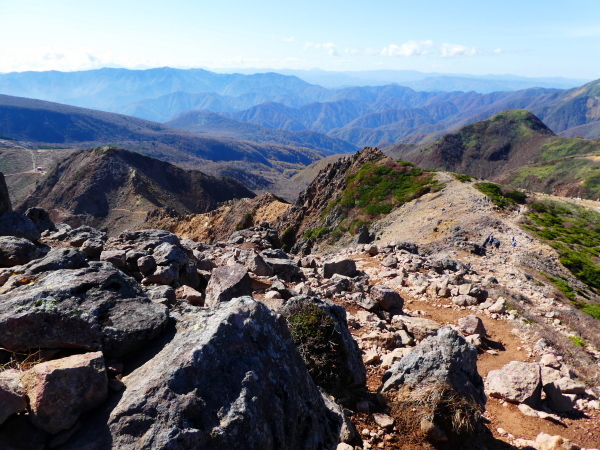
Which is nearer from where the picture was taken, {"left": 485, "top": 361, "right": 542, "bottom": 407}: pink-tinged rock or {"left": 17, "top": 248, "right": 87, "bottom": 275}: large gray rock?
{"left": 17, "top": 248, "right": 87, "bottom": 275}: large gray rock

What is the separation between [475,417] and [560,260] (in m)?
27.4

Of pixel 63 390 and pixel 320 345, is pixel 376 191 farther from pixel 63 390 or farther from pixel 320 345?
pixel 63 390

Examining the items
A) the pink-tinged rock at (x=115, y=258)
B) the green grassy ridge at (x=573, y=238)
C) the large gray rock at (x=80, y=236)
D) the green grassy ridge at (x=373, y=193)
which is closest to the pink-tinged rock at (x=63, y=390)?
the pink-tinged rock at (x=115, y=258)

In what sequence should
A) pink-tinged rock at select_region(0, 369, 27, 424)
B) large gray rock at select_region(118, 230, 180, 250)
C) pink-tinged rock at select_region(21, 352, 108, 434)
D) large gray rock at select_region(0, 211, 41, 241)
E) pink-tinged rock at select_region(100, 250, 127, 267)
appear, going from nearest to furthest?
pink-tinged rock at select_region(0, 369, 27, 424) → pink-tinged rock at select_region(21, 352, 108, 434) → pink-tinged rock at select_region(100, 250, 127, 267) → large gray rock at select_region(0, 211, 41, 241) → large gray rock at select_region(118, 230, 180, 250)

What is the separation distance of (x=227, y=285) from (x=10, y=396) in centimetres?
609

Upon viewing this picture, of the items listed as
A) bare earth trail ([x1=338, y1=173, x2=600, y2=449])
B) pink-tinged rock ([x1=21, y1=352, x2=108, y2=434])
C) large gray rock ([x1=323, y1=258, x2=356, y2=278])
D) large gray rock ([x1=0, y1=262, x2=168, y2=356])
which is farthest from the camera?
large gray rock ([x1=323, y1=258, x2=356, y2=278])

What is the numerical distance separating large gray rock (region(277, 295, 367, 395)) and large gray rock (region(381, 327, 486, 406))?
0.61 m

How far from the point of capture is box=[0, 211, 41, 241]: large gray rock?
1345 centimetres

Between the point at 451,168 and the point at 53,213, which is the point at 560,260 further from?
the point at 451,168

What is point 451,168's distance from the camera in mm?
189000

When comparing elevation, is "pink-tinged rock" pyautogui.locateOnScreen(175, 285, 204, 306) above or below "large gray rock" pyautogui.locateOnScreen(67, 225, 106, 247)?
above

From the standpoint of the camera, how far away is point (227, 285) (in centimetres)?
954

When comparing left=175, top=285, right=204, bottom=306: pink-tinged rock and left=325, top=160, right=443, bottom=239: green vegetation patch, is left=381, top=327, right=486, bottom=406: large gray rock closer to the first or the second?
left=175, top=285, right=204, bottom=306: pink-tinged rock

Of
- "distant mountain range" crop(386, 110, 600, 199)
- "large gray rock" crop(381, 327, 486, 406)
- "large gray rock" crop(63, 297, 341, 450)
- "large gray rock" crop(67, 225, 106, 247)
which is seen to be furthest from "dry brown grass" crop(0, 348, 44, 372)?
"distant mountain range" crop(386, 110, 600, 199)
